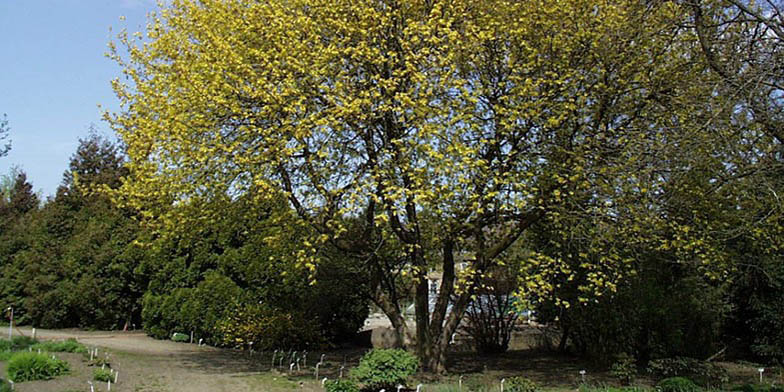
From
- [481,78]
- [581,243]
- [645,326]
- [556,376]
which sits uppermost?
[481,78]

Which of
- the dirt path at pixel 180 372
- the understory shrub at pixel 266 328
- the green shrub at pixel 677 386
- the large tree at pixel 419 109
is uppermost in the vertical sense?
the large tree at pixel 419 109

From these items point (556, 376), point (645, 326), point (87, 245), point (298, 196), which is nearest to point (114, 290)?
point (87, 245)

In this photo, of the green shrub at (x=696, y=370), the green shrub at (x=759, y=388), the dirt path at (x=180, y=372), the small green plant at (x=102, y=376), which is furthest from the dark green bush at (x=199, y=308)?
the green shrub at (x=759, y=388)

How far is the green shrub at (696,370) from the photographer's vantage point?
9.61 meters

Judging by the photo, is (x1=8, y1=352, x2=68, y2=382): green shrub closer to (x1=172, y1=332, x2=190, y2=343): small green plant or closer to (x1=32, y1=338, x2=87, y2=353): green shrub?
(x1=32, y1=338, x2=87, y2=353): green shrub

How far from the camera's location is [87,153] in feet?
97.8

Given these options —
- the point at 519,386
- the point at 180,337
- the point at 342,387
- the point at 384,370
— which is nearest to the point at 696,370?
the point at 519,386

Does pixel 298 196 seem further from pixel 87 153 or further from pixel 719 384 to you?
pixel 87 153

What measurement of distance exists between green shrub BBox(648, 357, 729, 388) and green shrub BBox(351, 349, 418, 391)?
4007 millimetres

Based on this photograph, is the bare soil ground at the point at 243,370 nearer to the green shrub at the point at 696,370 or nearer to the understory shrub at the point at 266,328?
the understory shrub at the point at 266,328

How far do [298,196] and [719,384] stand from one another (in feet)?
24.2

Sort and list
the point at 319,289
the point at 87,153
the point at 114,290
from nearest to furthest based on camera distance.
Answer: the point at 319,289 → the point at 114,290 → the point at 87,153

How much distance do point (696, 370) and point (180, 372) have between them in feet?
27.7

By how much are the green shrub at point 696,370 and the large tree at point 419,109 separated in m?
1.83
